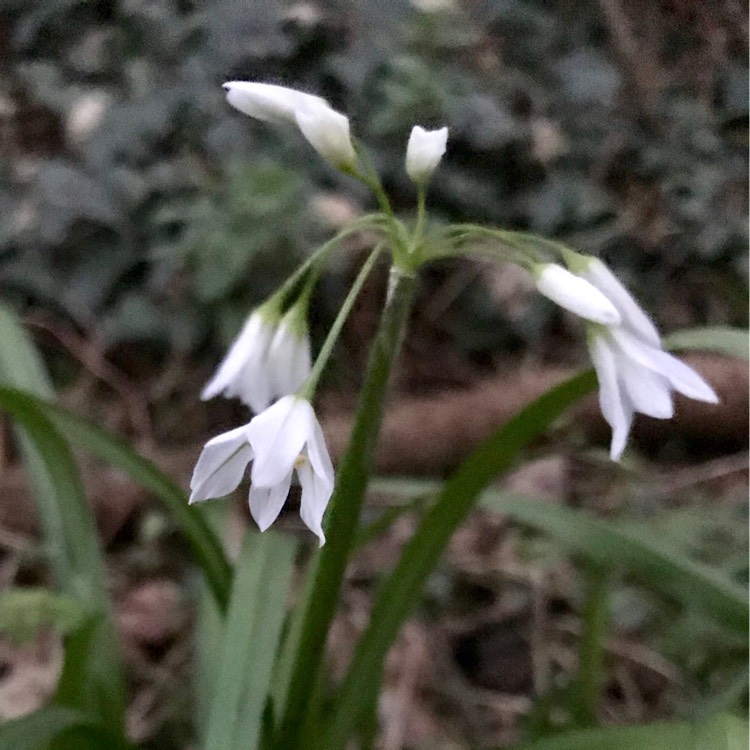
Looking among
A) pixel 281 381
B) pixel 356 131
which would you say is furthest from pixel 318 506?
pixel 356 131

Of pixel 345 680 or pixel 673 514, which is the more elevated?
pixel 345 680

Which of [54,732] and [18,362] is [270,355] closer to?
[54,732]

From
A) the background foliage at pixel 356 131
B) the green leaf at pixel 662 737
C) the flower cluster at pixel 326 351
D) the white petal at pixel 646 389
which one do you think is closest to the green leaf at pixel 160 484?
the flower cluster at pixel 326 351

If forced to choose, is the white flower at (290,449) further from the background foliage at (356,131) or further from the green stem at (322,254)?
the background foliage at (356,131)

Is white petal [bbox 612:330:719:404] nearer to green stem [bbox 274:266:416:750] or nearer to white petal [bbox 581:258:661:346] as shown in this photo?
white petal [bbox 581:258:661:346]

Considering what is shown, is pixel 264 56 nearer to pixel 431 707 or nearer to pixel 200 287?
pixel 200 287

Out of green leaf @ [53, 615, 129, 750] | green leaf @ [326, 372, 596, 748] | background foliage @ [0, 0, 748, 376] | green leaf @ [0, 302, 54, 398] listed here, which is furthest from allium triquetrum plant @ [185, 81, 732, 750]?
background foliage @ [0, 0, 748, 376]

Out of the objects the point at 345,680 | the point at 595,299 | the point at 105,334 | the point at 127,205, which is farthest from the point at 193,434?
the point at 595,299
